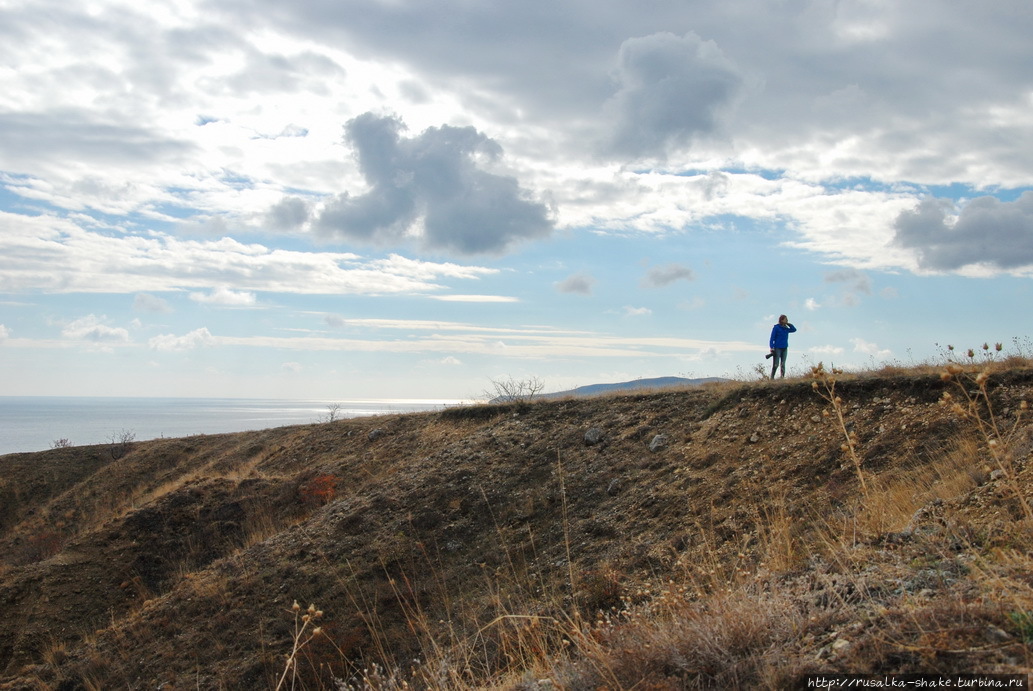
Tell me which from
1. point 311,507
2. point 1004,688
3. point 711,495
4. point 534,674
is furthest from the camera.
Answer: point 311,507

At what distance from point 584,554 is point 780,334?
8326 millimetres

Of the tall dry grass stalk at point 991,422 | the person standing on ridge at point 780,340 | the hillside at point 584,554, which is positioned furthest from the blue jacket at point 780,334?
the tall dry grass stalk at point 991,422

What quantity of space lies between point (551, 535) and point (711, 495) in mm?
2998

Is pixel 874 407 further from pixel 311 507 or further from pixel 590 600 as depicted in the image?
pixel 311 507

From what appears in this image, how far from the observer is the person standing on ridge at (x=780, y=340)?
15.5 meters

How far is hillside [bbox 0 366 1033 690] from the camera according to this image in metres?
3.26

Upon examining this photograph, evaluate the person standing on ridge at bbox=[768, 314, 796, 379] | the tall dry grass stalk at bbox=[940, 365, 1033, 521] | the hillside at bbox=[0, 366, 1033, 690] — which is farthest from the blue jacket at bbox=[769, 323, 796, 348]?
the tall dry grass stalk at bbox=[940, 365, 1033, 521]

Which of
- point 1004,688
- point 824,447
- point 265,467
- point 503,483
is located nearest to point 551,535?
point 503,483

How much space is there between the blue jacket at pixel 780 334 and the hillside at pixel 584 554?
5.84 feet

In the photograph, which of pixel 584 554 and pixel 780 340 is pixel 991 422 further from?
pixel 780 340

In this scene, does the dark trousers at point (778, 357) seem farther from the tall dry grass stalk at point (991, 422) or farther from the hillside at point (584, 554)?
the tall dry grass stalk at point (991, 422)

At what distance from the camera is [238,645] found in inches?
425

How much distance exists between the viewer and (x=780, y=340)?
15570mm

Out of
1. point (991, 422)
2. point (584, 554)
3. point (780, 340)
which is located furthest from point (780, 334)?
point (991, 422)
